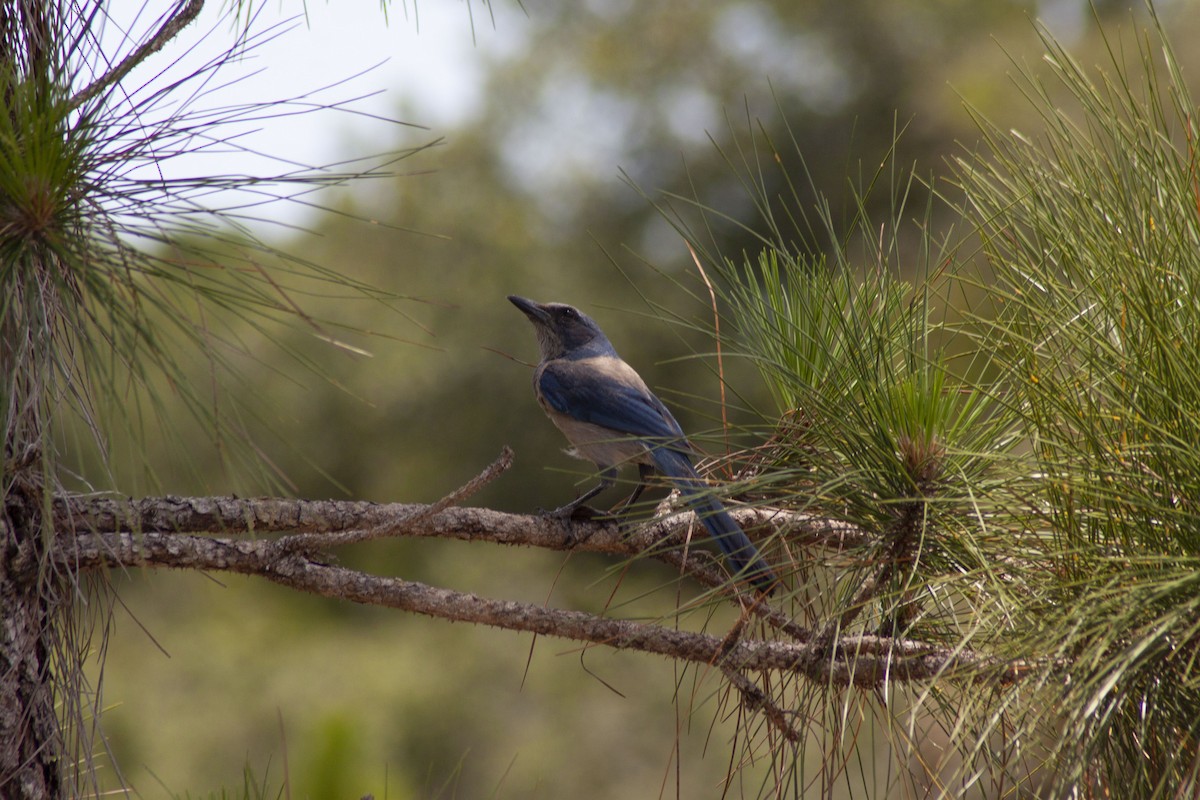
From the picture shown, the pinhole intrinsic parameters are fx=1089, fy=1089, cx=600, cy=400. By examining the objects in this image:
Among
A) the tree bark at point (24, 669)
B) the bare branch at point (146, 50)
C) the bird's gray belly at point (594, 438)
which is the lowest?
the tree bark at point (24, 669)

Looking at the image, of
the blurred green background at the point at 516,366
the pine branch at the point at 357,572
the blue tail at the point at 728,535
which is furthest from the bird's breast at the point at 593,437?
the blurred green background at the point at 516,366

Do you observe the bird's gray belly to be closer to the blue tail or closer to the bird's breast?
the bird's breast

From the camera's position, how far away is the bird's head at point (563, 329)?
16.6 ft

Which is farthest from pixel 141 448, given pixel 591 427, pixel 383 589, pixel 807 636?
pixel 591 427

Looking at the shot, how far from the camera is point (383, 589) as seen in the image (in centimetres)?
195

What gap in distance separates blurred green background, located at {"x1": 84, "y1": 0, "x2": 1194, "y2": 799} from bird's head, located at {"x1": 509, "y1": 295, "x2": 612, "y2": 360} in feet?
14.8

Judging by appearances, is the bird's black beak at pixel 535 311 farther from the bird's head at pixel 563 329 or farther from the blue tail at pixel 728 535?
the blue tail at pixel 728 535

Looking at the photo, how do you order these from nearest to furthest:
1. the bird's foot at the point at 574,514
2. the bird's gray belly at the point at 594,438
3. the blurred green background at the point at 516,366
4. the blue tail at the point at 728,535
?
1. the blue tail at the point at 728,535
2. the bird's foot at the point at 574,514
3. the bird's gray belly at the point at 594,438
4. the blurred green background at the point at 516,366

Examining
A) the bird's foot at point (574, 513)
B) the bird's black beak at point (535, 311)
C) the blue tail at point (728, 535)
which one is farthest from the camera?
the bird's black beak at point (535, 311)

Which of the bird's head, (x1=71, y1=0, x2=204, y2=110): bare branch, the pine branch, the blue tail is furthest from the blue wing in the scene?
(x1=71, y1=0, x2=204, y2=110): bare branch

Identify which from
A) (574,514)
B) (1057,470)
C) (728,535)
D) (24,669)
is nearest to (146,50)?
(24,669)

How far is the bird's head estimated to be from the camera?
5059mm

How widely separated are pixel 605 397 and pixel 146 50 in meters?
2.78

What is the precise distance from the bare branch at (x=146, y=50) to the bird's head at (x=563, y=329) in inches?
123
